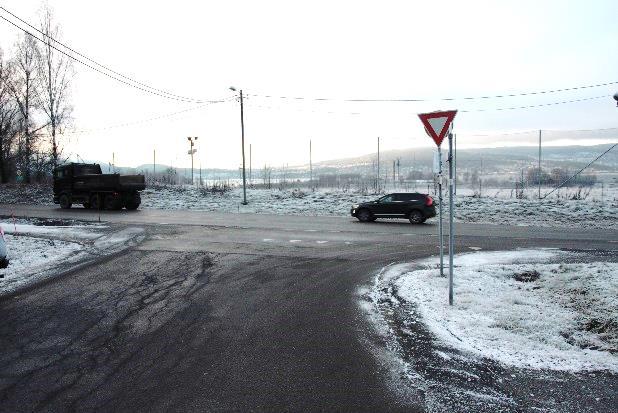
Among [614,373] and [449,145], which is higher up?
[449,145]

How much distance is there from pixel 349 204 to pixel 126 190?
45.6ft

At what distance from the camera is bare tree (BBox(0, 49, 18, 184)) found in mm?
41594

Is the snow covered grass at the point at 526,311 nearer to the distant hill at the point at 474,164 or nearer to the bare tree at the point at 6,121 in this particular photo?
the bare tree at the point at 6,121

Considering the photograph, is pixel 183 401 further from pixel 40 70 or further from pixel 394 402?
pixel 40 70

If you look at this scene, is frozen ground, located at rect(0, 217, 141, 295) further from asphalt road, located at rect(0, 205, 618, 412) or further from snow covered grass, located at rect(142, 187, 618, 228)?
snow covered grass, located at rect(142, 187, 618, 228)

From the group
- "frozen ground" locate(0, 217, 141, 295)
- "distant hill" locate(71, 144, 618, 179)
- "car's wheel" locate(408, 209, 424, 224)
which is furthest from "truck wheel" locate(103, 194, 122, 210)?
"distant hill" locate(71, 144, 618, 179)

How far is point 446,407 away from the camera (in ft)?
13.0

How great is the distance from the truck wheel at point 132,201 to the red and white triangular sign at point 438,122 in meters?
24.6

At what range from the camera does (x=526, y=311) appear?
650 centimetres

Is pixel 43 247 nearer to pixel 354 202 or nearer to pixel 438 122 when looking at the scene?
pixel 438 122

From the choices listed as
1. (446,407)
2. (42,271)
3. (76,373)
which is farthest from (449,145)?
(42,271)

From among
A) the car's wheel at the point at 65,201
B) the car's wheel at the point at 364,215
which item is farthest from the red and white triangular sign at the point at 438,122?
the car's wheel at the point at 65,201

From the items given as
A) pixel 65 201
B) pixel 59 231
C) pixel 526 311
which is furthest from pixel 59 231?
pixel 526 311

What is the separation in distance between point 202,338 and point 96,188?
25.7 metres
